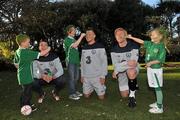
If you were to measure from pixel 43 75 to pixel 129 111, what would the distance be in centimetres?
247

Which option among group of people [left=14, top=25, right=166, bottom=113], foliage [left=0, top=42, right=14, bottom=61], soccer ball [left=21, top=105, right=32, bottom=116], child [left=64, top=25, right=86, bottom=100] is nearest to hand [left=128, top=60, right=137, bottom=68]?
group of people [left=14, top=25, right=166, bottom=113]

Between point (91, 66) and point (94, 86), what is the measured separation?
53 centimetres

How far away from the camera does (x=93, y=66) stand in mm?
11750

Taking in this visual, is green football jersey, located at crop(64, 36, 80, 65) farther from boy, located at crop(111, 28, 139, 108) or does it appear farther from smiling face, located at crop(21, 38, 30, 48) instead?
smiling face, located at crop(21, 38, 30, 48)

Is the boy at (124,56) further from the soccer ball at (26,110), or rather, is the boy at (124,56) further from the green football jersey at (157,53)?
the soccer ball at (26,110)

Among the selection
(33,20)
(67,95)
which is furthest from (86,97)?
(33,20)

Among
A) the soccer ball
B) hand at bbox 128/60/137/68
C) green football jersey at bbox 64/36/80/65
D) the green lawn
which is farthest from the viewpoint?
green football jersey at bbox 64/36/80/65

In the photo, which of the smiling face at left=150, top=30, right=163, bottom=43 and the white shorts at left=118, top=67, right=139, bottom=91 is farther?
the white shorts at left=118, top=67, right=139, bottom=91

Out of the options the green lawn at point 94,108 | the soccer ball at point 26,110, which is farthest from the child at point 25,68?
the green lawn at point 94,108

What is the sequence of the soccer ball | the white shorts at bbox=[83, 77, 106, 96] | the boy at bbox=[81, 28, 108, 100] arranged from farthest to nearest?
the boy at bbox=[81, 28, 108, 100] < the white shorts at bbox=[83, 77, 106, 96] < the soccer ball

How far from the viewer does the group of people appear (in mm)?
10109

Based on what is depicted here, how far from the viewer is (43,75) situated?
36.8ft

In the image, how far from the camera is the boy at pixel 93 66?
11695 mm

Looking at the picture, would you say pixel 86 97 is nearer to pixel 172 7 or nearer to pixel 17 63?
pixel 17 63
